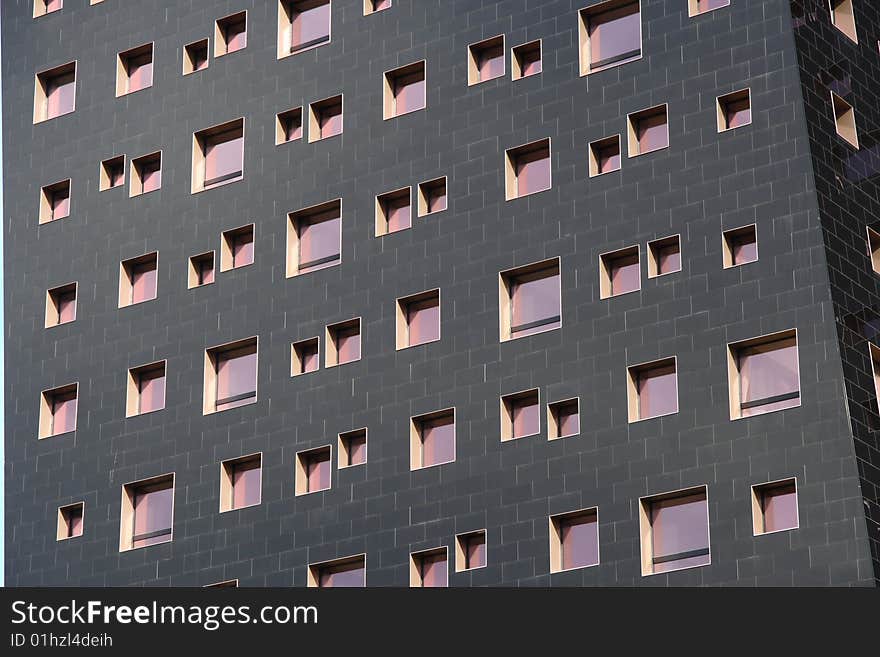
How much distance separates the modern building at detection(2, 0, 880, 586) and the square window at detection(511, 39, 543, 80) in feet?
0.27

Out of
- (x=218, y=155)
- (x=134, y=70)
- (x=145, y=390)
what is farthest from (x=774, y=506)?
(x=134, y=70)

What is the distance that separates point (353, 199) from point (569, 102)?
6.61 metres

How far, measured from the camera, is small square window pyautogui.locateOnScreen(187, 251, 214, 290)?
2859 inches

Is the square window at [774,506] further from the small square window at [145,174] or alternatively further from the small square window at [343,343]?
the small square window at [145,174]

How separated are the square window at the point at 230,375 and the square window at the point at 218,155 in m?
4.84

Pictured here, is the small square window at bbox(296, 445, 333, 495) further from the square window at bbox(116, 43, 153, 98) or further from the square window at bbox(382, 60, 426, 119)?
the square window at bbox(116, 43, 153, 98)

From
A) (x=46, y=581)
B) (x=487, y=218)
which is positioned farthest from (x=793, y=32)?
(x=46, y=581)

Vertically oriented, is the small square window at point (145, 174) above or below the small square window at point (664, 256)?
above

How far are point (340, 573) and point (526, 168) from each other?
11296mm

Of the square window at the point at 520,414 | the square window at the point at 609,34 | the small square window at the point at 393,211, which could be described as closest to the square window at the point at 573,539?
the square window at the point at 520,414

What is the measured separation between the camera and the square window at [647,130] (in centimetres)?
6681

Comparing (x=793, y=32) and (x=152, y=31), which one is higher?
(x=152, y=31)

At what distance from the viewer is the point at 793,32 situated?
216ft
